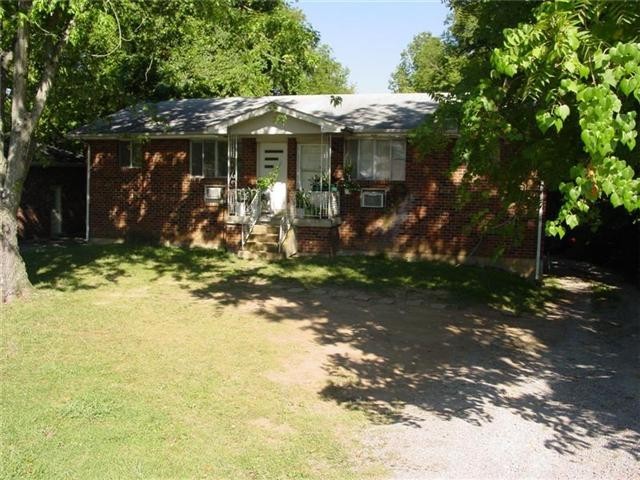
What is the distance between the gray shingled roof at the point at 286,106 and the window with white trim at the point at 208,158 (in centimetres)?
59

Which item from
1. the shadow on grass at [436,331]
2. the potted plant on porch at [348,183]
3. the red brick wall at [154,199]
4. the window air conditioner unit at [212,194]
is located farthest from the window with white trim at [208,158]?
the potted plant on porch at [348,183]

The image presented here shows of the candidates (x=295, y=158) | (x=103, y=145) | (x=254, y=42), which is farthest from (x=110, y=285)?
(x=103, y=145)

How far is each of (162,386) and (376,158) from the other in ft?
37.5

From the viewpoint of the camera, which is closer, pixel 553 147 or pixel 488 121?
pixel 488 121

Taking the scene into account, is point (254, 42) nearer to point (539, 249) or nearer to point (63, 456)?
point (539, 249)

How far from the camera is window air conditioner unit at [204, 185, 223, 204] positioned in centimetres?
1842

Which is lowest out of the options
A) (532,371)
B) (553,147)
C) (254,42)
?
(532,371)

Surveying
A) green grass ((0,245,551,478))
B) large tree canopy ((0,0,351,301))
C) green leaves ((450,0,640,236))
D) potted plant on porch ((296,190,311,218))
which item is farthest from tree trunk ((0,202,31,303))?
potted plant on porch ((296,190,311,218))

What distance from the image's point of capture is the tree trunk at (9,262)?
10.2m

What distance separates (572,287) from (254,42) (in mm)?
9084

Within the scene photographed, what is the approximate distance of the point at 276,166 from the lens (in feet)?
59.4

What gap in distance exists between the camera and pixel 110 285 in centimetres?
1246

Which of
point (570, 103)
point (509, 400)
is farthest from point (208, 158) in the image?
point (570, 103)

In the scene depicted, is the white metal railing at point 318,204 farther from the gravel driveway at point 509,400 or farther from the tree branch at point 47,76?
the tree branch at point 47,76
